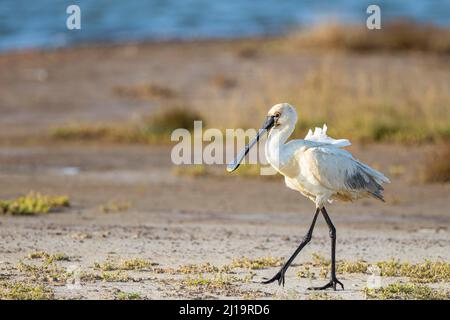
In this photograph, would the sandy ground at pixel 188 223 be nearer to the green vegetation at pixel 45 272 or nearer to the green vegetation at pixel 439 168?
→ the green vegetation at pixel 45 272

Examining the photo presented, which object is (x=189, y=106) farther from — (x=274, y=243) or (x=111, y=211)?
(x=274, y=243)

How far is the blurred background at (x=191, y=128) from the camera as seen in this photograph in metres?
9.99

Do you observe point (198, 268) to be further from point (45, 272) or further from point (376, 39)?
point (376, 39)

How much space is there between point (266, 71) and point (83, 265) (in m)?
14.9

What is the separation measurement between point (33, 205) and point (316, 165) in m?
4.68

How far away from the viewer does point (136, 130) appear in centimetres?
1823

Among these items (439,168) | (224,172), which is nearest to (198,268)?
(439,168)

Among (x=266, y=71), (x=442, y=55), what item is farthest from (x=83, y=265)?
(x=442, y=55)

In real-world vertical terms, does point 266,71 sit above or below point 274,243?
above

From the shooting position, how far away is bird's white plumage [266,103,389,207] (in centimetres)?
870

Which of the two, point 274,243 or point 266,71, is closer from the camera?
point 274,243

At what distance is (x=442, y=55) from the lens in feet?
84.6

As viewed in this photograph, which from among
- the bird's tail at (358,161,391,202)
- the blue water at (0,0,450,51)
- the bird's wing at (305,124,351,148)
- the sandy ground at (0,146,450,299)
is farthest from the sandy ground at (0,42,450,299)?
the blue water at (0,0,450,51)
